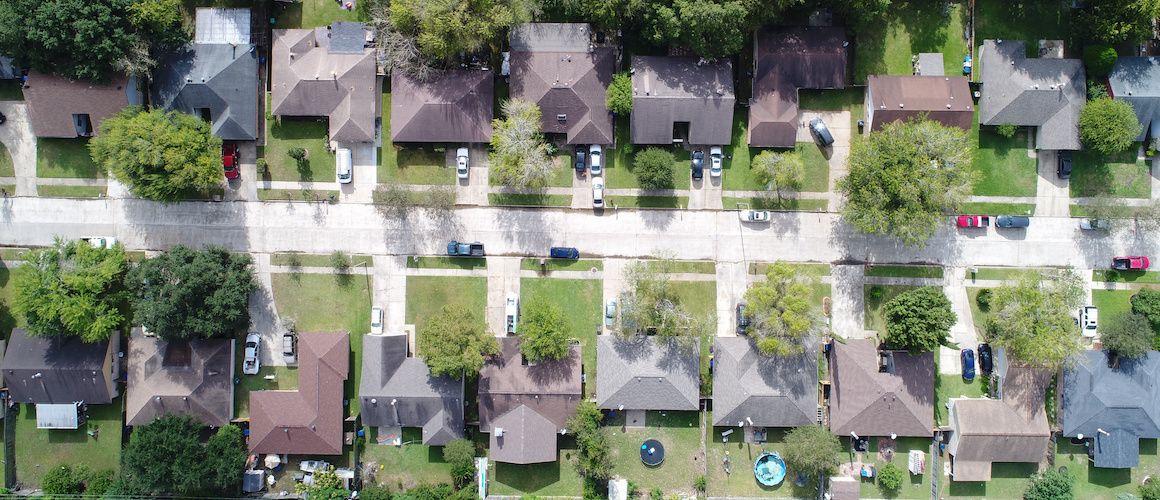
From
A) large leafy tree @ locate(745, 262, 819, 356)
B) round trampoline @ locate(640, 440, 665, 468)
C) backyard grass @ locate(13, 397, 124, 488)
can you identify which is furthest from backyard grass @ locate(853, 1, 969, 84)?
backyard grass @ locate(13, 397, 124, 488)

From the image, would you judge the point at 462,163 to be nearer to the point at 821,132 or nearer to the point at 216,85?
the point at 216,85

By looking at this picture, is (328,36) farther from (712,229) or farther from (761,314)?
(761,314)

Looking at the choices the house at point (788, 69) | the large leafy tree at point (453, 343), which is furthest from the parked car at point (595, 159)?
the large leafy tree at point (453, 343)

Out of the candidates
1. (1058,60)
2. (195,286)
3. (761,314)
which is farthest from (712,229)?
(195,286)

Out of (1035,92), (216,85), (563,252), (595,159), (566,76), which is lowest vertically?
(563,252)

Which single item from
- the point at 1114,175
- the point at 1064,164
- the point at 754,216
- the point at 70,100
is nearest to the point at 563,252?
the point at 754,216

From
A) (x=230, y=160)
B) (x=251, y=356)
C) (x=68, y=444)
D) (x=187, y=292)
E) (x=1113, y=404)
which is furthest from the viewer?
(x=68, y=444)
